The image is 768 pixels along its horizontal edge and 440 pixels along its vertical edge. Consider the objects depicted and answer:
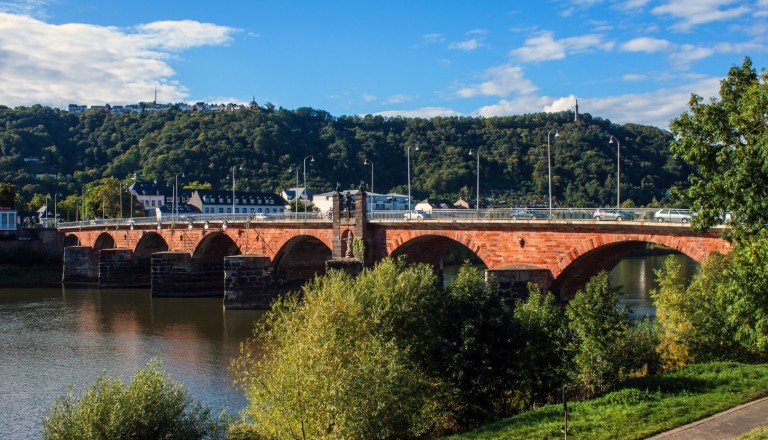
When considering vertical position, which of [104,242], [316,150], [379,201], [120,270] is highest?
[316,150]

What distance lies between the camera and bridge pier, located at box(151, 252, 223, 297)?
62219 mm

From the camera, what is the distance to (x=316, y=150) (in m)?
145

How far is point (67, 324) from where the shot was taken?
46.4 meters

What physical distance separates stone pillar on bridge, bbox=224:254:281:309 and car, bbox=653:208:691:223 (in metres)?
31.3

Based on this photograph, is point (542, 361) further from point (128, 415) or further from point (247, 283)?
point (247, 283)

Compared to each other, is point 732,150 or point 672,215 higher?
point 732,150

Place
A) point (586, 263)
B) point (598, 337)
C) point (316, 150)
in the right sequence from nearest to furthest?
point (598, 337) < point (586, 263) < point (316, 150)

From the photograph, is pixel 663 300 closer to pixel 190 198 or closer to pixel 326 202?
pixel 326 202

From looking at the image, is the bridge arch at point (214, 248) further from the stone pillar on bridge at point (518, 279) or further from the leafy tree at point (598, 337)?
the leafy tree at point (598, 337)

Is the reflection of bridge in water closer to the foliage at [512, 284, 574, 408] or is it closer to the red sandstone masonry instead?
the red sandstone masonry

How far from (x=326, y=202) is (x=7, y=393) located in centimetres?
8247

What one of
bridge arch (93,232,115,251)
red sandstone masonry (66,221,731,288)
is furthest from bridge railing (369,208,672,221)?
bridge arch (93,232,115,251)

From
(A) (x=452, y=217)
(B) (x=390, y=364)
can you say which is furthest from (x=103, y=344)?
(B) (x=390, y=364)

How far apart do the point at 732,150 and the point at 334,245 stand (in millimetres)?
33609
